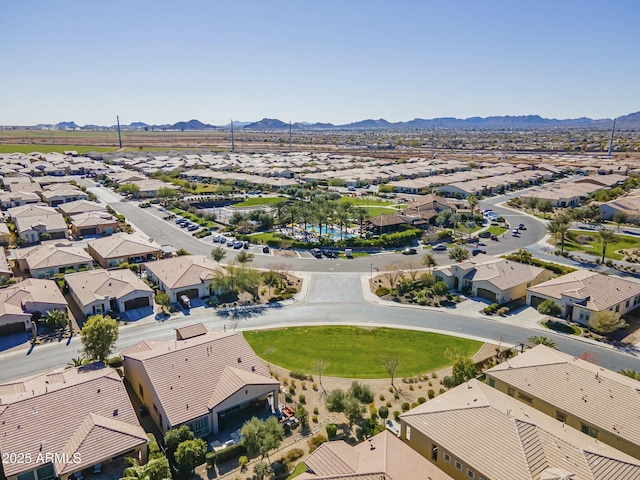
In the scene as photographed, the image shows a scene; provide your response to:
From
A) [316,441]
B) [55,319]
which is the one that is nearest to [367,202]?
[55,319]

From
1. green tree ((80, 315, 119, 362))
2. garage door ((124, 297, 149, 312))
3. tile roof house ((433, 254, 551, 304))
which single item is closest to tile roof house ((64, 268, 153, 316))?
→ garage door ((124, 297, 149, 312))

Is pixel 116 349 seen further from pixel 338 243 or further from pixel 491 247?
pixel 491 247

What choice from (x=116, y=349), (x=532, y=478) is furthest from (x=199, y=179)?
(x=532, y=478)

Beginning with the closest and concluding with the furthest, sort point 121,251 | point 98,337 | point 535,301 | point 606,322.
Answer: point 98,337, point 606,322, point 535,301, point 121,251

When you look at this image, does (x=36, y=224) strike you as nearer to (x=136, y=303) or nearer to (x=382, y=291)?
(x=136, y=303)

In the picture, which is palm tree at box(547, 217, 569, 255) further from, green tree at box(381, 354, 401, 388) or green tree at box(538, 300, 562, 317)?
green tree at box(381, 354, 401, 388)

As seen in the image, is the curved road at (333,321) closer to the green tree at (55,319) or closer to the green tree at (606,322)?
the green tree at (606,322)

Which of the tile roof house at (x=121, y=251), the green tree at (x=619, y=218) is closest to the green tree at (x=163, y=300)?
the tile roof house at (x=121, y=251)
